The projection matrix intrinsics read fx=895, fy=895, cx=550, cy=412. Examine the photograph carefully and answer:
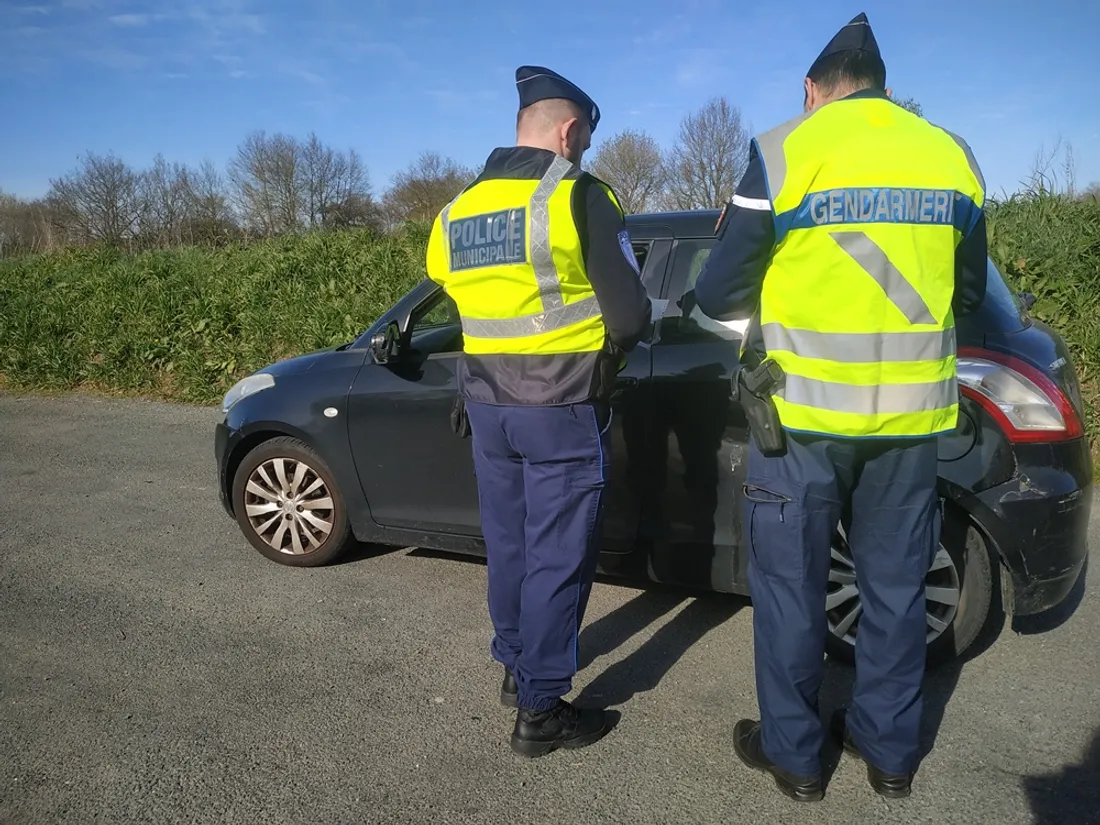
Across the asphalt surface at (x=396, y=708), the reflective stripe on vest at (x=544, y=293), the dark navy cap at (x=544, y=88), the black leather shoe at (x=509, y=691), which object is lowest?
the asphalt surface at (x=396, y=708)

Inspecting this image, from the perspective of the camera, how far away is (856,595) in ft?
11.2

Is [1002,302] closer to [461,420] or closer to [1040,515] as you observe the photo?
[1040,515]

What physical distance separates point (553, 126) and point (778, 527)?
4.68 ft

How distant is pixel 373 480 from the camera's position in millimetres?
4398

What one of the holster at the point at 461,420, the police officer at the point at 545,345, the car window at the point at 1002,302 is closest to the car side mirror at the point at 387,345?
the holster at the point at 461,420

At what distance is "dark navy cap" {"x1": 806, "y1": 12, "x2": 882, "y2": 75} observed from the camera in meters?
2.44

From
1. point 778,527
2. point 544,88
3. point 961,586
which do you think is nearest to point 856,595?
point 961,586

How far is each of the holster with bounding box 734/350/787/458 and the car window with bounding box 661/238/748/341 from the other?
0.92 m

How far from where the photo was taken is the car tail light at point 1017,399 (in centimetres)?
311

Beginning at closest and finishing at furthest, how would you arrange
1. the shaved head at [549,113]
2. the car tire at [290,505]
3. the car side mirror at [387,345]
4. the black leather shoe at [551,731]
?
the shaved head at [549,113] → the black leather shoe at [551,731] → the car side mirror at [387,345] → the car tire at [290,505]

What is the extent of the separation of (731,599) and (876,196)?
92.5 inches

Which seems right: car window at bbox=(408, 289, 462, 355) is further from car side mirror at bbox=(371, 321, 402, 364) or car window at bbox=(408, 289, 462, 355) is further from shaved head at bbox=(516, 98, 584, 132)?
shaved head at bbox=(516, 98, 584, 132)

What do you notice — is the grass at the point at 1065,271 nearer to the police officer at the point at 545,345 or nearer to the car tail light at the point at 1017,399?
the car tail light at the point at 1017,399

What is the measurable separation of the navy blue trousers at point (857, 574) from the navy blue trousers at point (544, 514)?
20.9 inches
